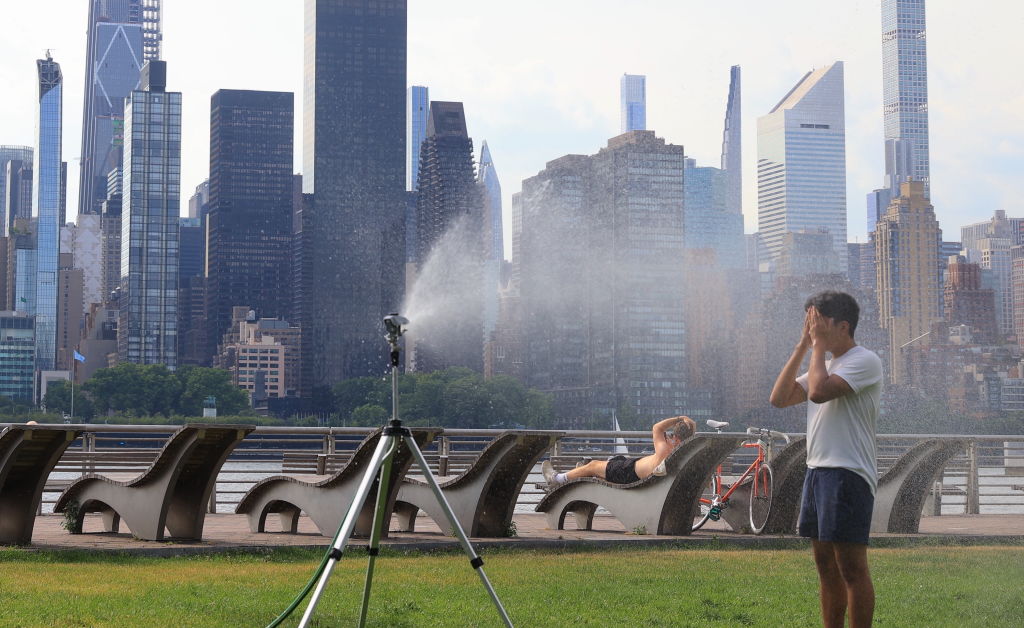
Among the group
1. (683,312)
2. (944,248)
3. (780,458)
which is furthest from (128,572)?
(683,312)

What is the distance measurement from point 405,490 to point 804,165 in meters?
124

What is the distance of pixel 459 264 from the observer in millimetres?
186500

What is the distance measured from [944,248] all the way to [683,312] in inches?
1495

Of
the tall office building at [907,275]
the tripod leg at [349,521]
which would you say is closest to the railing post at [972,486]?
the tripod leg at [349,521]

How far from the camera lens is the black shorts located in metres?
12.2

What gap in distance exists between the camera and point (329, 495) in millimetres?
9797

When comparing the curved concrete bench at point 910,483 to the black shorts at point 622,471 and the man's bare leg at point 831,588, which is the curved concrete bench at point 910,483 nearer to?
the black shorts at point 622,471

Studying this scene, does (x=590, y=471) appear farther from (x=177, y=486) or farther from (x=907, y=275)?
(x=907, y=275)

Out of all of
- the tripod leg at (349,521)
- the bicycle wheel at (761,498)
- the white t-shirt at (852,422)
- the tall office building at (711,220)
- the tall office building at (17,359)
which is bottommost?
the bicycle wheel at (761,498)

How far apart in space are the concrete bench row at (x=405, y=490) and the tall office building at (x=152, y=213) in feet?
578

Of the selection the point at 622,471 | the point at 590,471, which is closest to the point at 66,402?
the point at 590,471

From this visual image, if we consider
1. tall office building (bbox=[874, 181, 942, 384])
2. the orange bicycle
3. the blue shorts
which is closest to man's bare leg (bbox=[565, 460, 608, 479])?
the orange bicycle

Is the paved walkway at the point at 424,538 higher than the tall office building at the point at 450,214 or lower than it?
lower

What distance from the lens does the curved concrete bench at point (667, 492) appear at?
34.5 ft
